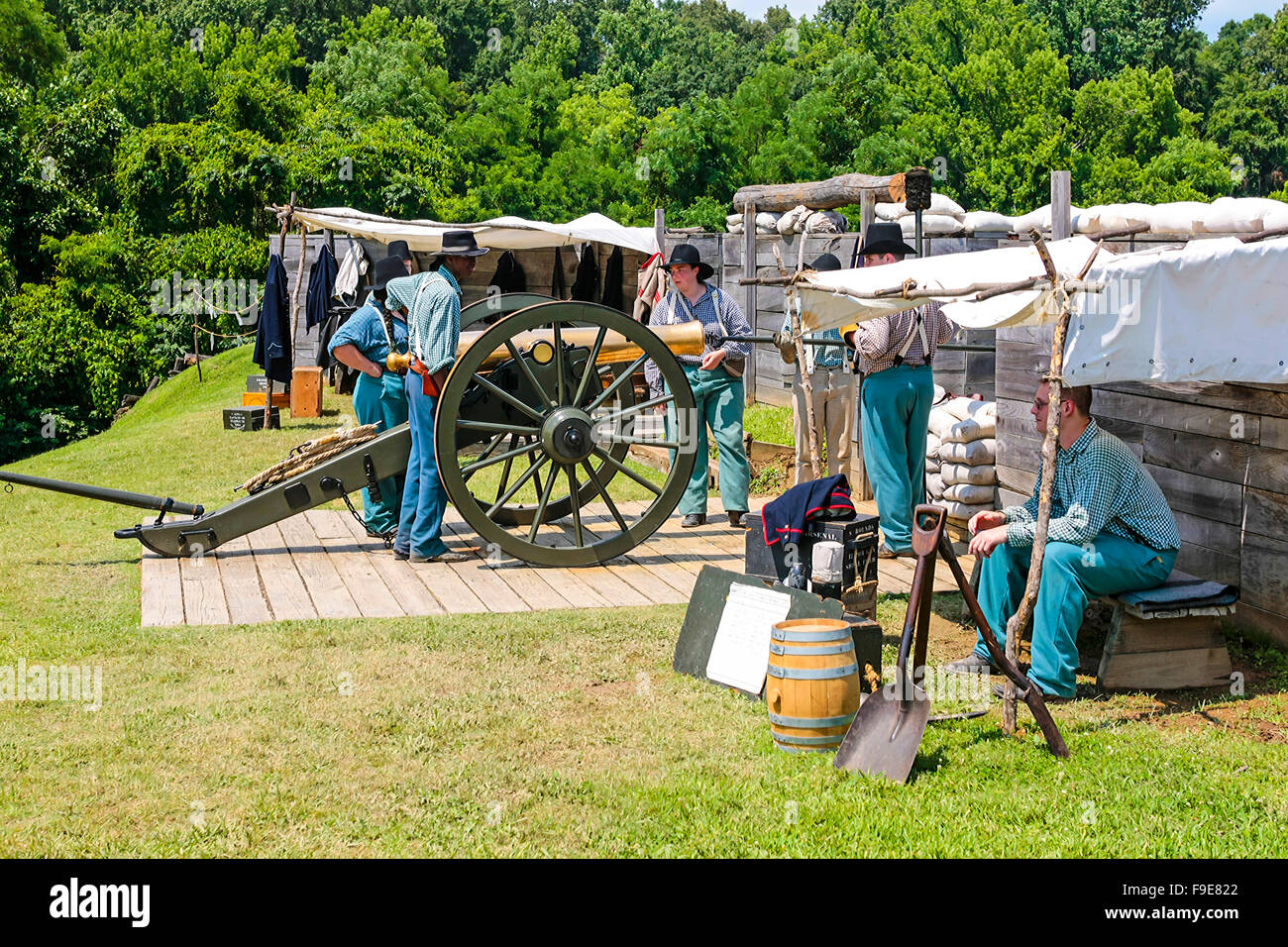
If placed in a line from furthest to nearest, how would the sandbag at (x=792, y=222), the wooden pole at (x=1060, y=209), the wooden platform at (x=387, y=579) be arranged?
1. the sandbag at (x=792, y=222)
2. the wooden pole at (x=1060, y=209)
3. the wooden platform at (x=387, y=579)

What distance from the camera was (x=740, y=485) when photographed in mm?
9250

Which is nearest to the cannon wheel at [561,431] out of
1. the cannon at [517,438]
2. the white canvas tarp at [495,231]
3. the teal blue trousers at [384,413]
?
the cannon at [517,438]

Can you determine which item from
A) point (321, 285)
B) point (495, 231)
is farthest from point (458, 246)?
point (321, 285)

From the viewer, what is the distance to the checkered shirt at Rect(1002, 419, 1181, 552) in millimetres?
5371

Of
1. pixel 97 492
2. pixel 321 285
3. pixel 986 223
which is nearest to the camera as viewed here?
pixel 97 492

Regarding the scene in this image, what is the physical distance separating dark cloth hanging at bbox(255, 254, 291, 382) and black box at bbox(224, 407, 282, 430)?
44cm

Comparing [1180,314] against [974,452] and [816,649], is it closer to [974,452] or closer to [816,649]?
[816,649]

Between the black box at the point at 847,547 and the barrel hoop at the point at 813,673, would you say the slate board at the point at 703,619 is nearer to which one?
the black box at the point at 847,547

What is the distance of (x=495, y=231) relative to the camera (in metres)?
15.3

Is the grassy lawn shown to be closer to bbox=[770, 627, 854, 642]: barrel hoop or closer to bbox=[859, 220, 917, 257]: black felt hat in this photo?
bbox=[770, 627, 854, 642]: barrel hoop

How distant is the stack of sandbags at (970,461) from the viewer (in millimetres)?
8922

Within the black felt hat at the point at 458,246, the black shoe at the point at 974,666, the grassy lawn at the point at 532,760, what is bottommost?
the grassy lawn at the point at 532,760

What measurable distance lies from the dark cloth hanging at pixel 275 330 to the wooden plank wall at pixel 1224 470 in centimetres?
1087

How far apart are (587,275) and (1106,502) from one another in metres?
13.3
